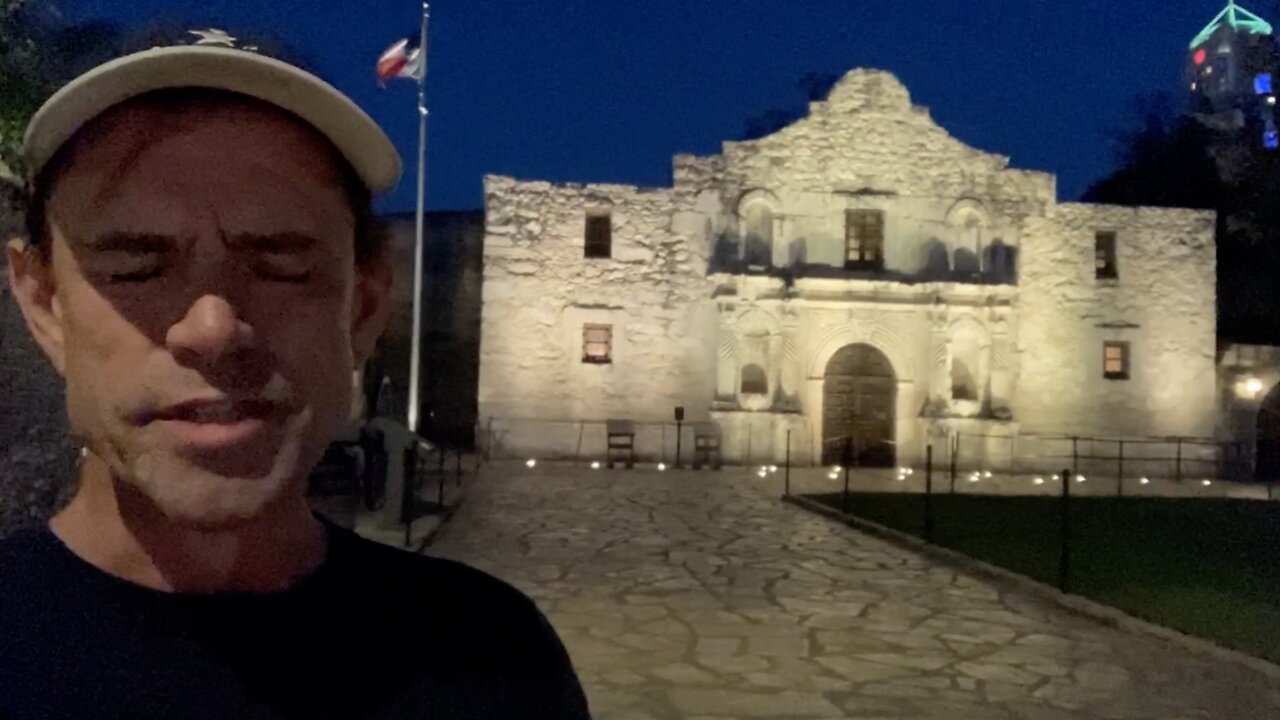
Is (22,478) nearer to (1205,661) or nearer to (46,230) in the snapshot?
(46,230)

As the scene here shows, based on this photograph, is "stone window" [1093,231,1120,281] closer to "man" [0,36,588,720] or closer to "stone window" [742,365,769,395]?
"stone window" [742,365,769,395]

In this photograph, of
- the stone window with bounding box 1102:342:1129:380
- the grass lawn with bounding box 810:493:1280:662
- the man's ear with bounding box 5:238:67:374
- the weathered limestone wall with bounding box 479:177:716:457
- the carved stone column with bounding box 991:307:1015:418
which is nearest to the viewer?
the man's ear with bounding box 5:238:67:374

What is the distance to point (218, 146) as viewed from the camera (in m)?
1.16

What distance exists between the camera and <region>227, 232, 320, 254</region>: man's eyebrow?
3.77 feet

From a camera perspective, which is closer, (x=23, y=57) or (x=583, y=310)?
(x=23, y=57)

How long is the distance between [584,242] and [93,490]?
21.4 m

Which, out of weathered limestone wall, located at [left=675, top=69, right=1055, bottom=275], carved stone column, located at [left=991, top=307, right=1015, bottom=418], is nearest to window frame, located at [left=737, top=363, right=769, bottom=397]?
weathered limestone wall, located at [left=675, top=69, right=1055, bottom=275]

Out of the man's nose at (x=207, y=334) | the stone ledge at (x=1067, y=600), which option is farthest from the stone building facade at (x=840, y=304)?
the man's nose at (x=207, y=334)

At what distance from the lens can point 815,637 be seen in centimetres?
695

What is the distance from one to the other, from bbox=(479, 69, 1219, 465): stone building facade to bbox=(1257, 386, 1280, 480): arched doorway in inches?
62.9

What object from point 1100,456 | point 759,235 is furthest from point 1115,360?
point 759,235

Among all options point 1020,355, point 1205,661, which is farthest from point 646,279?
point 1205,661

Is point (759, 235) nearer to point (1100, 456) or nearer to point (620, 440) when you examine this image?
point (620, 440)

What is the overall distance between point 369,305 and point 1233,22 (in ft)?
197
